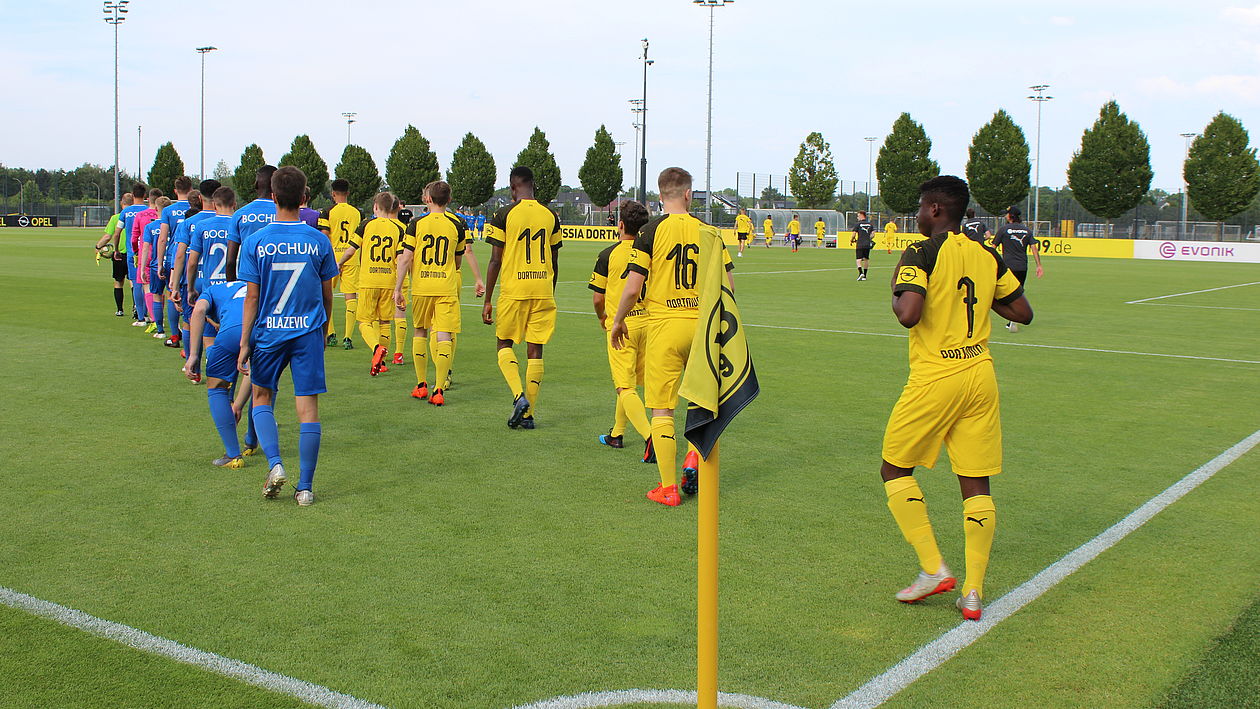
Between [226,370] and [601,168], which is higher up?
[601,168]

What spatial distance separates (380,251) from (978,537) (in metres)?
9.08

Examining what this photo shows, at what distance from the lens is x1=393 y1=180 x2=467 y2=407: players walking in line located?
33.5 ft

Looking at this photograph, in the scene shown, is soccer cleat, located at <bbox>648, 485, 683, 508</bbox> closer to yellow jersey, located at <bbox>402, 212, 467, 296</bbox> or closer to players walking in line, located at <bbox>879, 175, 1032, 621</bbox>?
players walking in line, located at <bbox>879, 175, 1032, 621</bbox>

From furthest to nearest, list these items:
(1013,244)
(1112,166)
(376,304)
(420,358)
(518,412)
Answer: (1112,166) < (1013,244) < (376,304) < (420,358) < (518,412)

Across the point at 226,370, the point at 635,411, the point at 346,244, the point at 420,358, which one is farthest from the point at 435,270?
the point at 346,244

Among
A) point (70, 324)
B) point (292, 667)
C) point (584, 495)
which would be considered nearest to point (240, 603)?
point (292, 667)

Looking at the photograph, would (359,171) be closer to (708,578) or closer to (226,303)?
(226,303)

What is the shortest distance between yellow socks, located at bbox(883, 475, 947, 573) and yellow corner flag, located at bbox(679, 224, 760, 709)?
2142mm

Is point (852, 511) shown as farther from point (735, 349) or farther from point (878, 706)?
point (735, 349)

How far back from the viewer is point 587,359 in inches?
507

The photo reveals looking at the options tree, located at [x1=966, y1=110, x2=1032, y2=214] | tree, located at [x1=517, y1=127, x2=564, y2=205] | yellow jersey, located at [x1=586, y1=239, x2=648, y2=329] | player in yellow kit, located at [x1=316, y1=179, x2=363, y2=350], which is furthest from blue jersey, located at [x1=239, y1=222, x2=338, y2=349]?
tree, located at [x1=517, y1=127, x2=564, y2=205]

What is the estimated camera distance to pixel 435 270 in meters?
10.3

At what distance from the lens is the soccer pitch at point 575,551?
3990mm

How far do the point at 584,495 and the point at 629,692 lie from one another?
9.39ft
